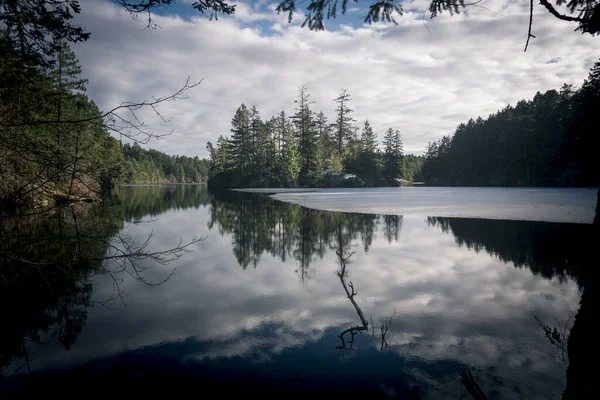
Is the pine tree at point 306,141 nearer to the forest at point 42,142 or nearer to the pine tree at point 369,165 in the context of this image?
the pine tree at point 369,165

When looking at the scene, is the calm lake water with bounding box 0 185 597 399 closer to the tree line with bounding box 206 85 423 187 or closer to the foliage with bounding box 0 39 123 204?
the foliage with bounding box 0 39 123 204

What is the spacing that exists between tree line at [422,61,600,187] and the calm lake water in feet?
119

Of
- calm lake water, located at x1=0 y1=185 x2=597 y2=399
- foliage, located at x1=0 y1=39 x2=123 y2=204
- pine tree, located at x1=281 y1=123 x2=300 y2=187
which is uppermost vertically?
pine tree, located at x1=281 y1=123 x2=300 y2=187

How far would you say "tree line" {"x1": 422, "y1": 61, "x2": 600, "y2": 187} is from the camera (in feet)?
113

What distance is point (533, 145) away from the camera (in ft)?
168

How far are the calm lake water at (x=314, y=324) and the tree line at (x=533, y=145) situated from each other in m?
36.2

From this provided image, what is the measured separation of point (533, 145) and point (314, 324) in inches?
2462

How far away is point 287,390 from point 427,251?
6836 millimetres

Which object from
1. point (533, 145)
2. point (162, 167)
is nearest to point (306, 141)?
point (533, 145)

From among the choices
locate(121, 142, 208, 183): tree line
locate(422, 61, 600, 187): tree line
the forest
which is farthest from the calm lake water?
locate(121, 142, 208, 183): tree line

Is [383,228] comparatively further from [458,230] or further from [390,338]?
[390,338]

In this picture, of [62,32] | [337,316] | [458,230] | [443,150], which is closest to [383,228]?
[458,230]

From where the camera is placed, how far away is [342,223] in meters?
13.5

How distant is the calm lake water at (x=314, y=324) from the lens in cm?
328
